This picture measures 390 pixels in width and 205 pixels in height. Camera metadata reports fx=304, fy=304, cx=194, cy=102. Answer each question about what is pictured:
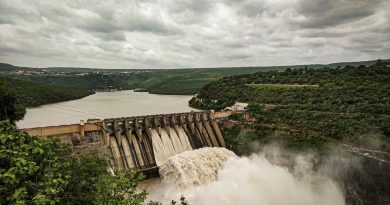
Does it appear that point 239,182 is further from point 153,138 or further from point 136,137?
point 136,137

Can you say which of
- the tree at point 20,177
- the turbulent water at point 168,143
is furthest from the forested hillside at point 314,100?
the tree at point 20,177

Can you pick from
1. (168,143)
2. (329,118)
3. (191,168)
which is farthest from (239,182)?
(329,118)

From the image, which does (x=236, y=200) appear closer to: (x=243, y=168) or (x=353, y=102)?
(x=243, y=168)

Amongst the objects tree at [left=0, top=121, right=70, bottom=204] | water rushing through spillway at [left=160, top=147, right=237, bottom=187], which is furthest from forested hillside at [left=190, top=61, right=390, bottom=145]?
tree at [left=0, top=121, right=70, bottom=204]

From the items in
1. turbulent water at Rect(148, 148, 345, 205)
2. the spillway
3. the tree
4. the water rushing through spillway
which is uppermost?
the tree

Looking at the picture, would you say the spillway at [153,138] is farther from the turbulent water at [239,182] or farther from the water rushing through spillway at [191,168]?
the turbulent water at [239,182]

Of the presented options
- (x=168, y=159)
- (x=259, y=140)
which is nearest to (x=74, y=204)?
(x=168, y=159)

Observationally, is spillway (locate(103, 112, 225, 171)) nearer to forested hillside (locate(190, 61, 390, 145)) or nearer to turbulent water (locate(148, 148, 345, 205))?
turbulent water (locate(148, 148, 345, 205))
